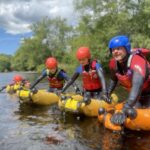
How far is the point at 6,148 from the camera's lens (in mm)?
6379

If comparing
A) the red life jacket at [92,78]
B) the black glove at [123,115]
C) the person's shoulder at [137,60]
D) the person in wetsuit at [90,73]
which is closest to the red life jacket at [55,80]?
the person in wetsuit at [90,73]

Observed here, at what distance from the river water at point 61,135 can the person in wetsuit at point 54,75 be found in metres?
2.09

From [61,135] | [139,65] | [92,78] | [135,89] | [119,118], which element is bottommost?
[61,135]

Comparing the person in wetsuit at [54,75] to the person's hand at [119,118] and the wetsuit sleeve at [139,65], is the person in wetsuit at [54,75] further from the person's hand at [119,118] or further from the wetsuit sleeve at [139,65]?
the person's hand at [119,118]

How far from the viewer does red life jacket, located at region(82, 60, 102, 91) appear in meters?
9.60

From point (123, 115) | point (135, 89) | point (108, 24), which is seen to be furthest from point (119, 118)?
point (108, 24)

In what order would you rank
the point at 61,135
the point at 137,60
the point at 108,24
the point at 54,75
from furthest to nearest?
the point at 108,24 < the point at 54,75 < the point at 61,135 < the point at 137,60

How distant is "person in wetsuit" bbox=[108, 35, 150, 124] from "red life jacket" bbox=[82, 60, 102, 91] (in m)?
1.98

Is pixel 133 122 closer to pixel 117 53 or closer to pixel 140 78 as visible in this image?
pixel 140 78

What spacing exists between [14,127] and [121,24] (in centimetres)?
2532

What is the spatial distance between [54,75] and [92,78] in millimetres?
2797

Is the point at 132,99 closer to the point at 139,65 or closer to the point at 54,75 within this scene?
the point at 139,65

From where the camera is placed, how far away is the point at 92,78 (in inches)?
382

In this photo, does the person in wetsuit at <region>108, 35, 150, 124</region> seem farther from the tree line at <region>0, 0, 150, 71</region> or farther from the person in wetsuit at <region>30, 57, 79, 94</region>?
the tree line at <region>0, 0, 150, 71</region>
